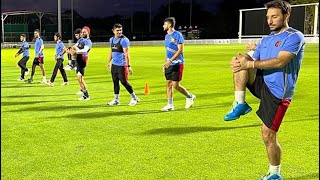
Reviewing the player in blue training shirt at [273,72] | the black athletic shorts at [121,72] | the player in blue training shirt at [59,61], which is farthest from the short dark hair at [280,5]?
the player in blue training shirt at [59,61]

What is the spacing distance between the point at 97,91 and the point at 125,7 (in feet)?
204

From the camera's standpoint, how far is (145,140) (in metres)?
6.48

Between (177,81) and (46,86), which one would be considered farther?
(46,86)

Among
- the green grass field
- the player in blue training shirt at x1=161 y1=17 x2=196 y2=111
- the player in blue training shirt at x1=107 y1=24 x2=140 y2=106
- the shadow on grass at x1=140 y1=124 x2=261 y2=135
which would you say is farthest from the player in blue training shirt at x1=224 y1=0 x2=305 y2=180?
the player in blue training shirt at x1=107 y1=24 x2=140 y2=106

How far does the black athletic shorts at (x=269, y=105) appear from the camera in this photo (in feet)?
13.3

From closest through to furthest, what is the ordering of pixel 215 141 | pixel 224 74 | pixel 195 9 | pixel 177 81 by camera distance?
pixel 215 141, pixel 177 81, pixel 224 74, pixel 195 9

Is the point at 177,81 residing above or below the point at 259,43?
below

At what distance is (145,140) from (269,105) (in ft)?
9.10

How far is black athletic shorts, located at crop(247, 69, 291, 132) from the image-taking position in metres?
4.04

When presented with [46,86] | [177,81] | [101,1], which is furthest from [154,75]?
[101,1]

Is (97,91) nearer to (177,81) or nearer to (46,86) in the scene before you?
(46,86)

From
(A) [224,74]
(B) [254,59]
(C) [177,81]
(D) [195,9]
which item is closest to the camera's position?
(B) [254,59]

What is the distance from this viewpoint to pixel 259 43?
13.8ft

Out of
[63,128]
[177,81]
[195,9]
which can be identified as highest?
[195,9]
